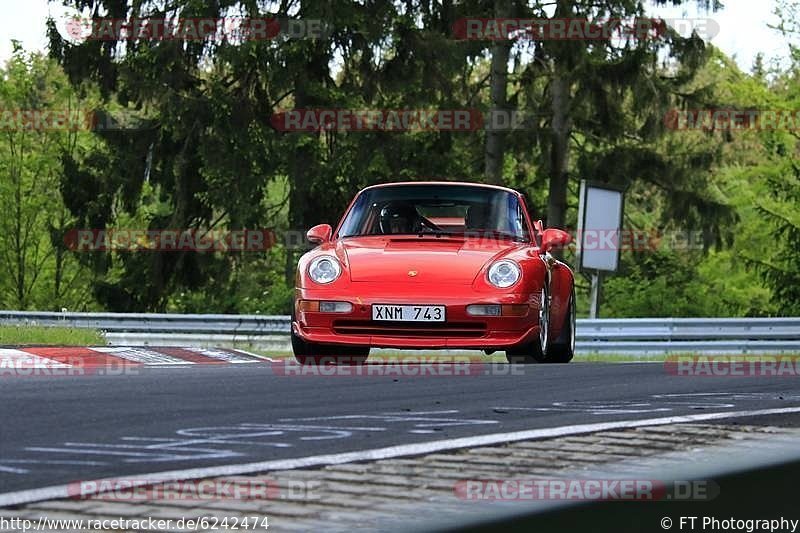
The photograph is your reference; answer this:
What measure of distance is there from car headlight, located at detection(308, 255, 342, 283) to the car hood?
0.38 ft

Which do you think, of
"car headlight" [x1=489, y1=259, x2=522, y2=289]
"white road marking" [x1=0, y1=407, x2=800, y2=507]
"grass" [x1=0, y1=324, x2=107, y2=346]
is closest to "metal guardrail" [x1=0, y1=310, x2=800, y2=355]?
"grass" [x1=0, y1=324, x2=107, y2=346]

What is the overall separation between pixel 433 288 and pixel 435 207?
5.45 feet

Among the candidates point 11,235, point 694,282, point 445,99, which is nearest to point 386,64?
point 445,99

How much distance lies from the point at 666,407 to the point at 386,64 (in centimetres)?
2443

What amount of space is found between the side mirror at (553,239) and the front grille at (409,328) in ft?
4.45

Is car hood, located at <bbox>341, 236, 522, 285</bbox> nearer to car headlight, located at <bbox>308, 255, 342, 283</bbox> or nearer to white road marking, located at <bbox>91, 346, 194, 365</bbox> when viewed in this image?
car headlight, located at <bbox>308, 255, 342, 283</bbox>

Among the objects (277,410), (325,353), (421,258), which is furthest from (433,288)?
(277,410)

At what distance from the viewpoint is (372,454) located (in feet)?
17.9

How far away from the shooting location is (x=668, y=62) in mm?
31438

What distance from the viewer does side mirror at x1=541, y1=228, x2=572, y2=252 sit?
39.7 ft

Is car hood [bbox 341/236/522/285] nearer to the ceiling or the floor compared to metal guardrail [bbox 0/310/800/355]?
nearer to the ceiling

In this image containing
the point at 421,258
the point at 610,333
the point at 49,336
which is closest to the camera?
the point at 421,258

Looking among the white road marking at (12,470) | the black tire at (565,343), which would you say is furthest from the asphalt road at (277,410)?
the black tire at (565,343)

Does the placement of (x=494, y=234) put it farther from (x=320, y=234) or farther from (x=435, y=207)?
(x=320, y=234)
